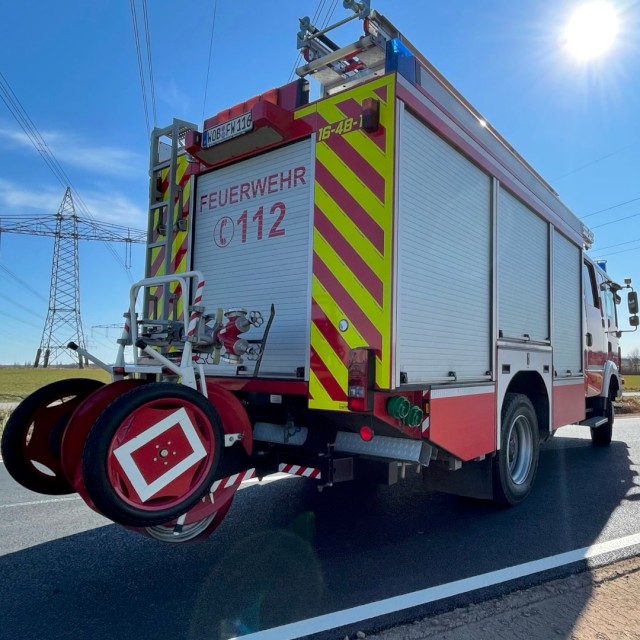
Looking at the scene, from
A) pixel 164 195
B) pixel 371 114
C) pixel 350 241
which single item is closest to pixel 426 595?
pixel 350 241

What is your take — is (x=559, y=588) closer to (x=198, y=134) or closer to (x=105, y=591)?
(x=105, y=591)

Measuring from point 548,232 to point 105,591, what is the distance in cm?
544

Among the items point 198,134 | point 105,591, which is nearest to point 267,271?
point 198,134

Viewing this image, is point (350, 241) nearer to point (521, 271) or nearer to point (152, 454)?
point (152, 454)

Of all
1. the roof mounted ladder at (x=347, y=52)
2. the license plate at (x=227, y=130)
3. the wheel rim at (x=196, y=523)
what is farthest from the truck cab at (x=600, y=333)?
the wheel rim at (x=196, y=523)

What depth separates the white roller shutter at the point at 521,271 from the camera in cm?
491

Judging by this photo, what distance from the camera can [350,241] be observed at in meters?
3.56

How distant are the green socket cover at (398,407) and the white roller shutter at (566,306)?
11.4 feet

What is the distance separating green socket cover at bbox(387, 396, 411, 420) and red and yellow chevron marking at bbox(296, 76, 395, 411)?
147mm

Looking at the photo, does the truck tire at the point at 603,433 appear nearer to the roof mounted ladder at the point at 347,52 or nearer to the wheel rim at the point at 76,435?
the roof mounted ladder at the point at 347,52

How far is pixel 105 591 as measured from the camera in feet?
10.5

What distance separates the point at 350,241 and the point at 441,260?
2.63 feet

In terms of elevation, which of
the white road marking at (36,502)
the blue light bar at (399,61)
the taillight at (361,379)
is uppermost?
the blue light bar at (399,61)

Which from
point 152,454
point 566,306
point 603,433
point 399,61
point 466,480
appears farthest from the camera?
point 603,433
